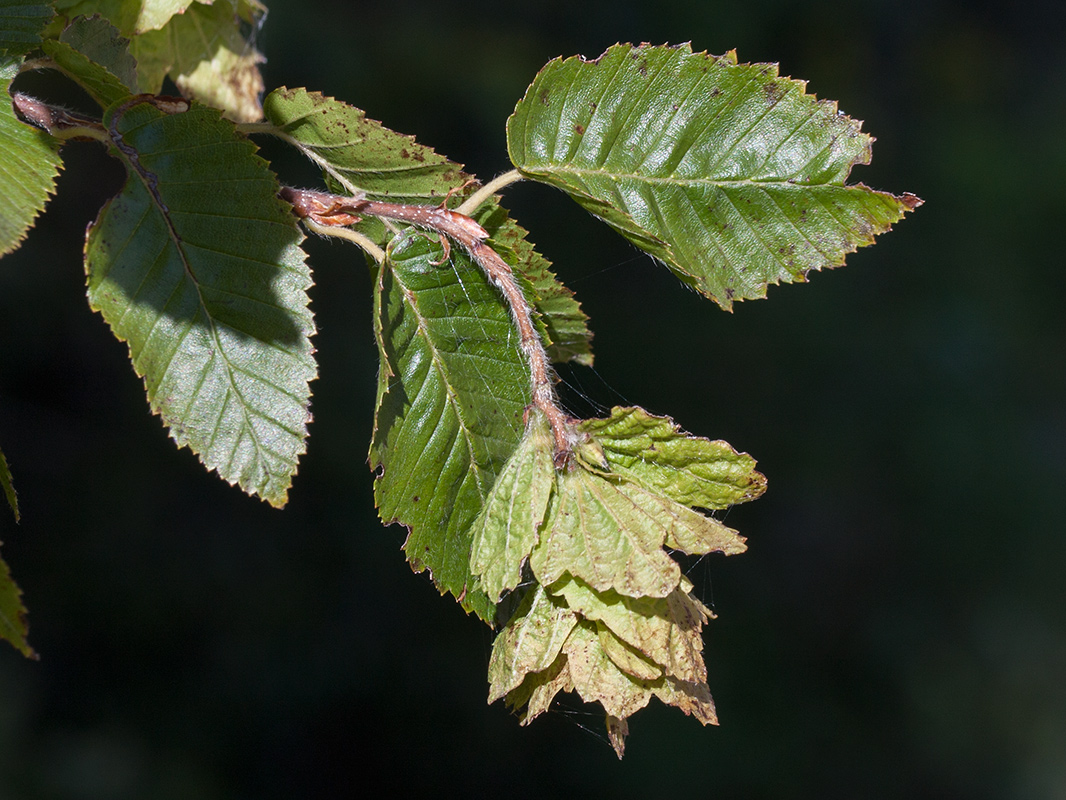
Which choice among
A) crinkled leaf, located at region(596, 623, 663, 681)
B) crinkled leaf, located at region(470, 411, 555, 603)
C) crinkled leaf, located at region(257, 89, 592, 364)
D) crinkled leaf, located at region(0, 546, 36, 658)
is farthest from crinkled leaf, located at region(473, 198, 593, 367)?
crinkled leaf, located at region(0, 546, 36, 658)

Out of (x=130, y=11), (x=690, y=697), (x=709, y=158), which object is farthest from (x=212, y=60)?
(x=690, y=697)

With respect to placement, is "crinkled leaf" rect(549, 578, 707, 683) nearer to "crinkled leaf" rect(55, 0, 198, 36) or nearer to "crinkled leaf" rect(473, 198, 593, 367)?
"crinkled leaf" rect(473, 198, 593, 367)

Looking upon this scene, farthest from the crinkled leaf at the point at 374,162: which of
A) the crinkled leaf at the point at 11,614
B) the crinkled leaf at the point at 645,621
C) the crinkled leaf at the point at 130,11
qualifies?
the crinkled leaf at the point at 11,614

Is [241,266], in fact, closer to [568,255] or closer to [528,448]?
[528,448]

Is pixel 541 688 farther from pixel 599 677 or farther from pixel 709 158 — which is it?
pixel 709 158

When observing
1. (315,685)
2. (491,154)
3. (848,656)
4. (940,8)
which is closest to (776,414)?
(848,656)

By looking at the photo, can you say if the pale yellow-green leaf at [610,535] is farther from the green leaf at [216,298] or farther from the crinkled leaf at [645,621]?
the green leaf at [216,298]
